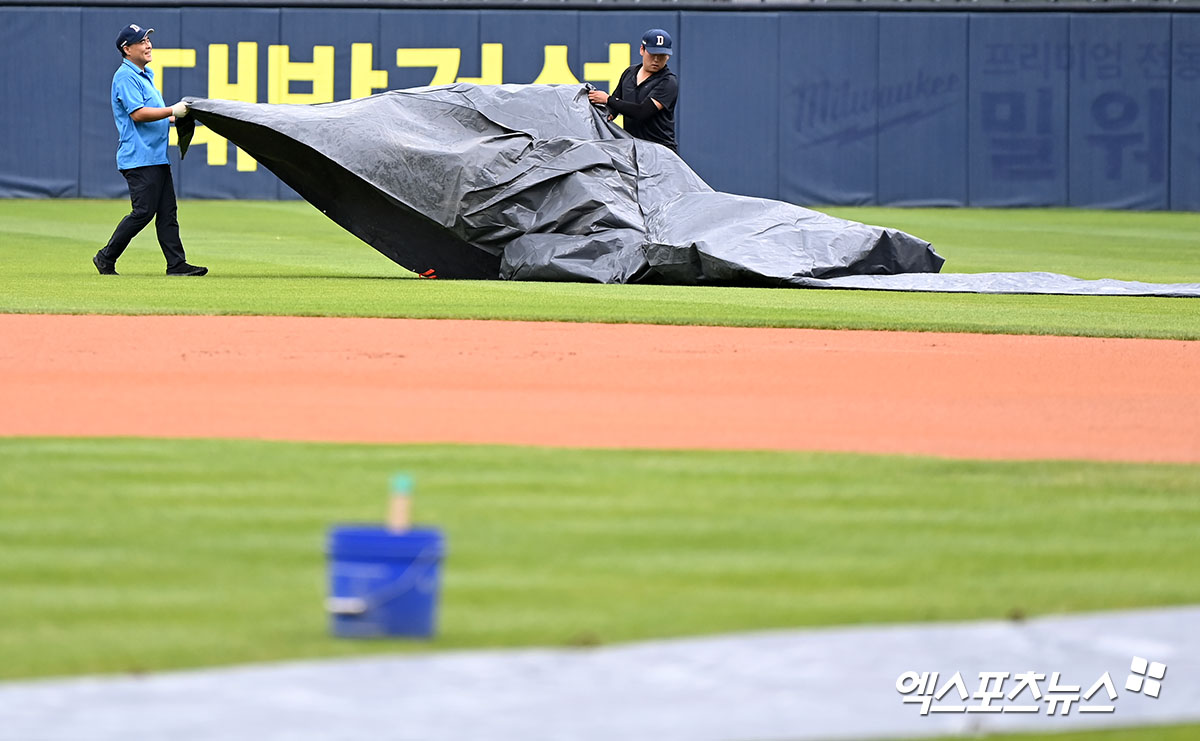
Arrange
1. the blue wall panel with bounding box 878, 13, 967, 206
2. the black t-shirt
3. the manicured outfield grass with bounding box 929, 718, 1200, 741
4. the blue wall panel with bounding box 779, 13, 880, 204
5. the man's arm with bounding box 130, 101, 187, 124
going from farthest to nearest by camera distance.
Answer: the blue wall panel with bounding box 779, 13, 880, 204
the blue wall panel with bounding box 878, 13, 967, 206
the black t-shirt
the man's arm with bounding box 130, 101, 187, 124
the manicured outfield grass with bounding box 929, 718, 1200, 741

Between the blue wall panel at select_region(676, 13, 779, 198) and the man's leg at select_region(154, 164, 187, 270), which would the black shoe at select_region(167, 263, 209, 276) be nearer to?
the man's leg at select_region(154, 164, 187, 270)

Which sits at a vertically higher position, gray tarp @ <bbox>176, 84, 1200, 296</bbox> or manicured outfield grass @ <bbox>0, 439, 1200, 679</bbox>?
gray tarp @ <bbox>176, 84, 1200, 296</bbox>

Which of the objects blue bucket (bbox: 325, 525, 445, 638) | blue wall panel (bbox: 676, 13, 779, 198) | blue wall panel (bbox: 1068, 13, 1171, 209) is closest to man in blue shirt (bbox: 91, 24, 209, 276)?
blue bucket (bbox: 325, 525, 445, 638)

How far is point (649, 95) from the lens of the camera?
1458 cm

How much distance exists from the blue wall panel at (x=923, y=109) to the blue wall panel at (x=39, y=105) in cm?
1272

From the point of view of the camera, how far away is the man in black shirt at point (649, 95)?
14.4 meters

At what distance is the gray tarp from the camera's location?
1350 centimetres

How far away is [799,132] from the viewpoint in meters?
28.2

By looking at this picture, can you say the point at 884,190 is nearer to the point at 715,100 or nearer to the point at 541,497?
the point at 715,100

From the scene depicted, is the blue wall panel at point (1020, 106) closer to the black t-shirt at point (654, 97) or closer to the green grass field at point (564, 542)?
the black t-shirt at point (654, 97)

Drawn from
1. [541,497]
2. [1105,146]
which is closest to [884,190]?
[1105,146]

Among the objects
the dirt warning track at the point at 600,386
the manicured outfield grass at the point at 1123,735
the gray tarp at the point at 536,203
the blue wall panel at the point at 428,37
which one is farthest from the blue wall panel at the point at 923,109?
the manicured outfield grass at the point at 1123,735

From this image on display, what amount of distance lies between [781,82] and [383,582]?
25.1 meters

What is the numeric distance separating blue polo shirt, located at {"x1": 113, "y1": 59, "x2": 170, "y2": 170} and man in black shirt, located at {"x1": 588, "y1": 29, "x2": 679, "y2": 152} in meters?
3.54
